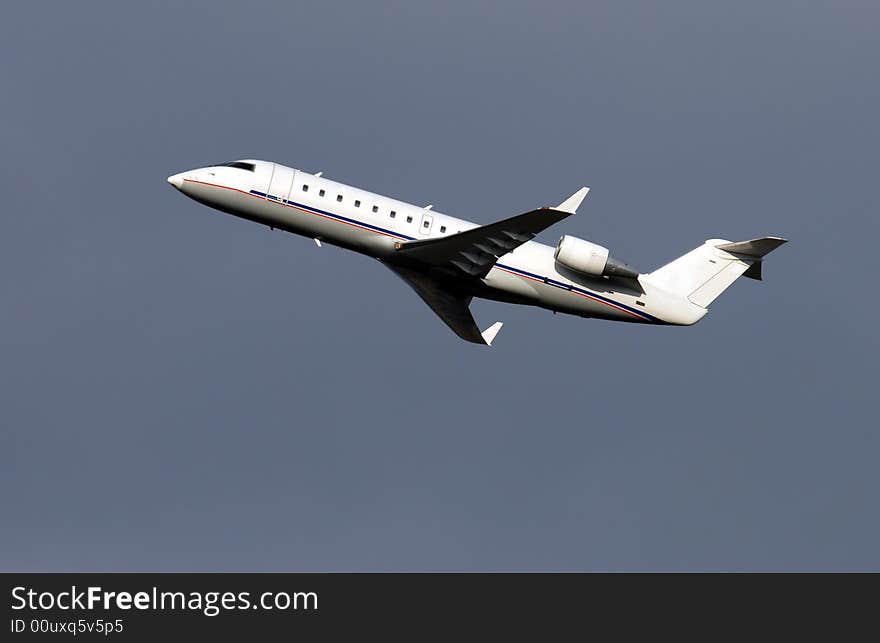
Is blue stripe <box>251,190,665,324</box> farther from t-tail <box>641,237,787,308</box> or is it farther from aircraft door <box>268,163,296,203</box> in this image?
t-tail <box>641,237,787,308</box>

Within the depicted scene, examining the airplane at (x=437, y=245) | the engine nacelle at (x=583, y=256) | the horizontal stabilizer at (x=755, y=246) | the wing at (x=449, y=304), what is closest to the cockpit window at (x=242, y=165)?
the airplane at (x=437, y=245)

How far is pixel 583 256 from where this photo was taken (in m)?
52.4

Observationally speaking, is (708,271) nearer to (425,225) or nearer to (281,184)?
(425,225)

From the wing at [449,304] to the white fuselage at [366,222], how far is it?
153 centimetres

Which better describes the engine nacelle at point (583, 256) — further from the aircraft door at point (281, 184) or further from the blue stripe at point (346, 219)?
the aircraft door at point (281, 184)

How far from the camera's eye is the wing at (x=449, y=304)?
54156 millimetres

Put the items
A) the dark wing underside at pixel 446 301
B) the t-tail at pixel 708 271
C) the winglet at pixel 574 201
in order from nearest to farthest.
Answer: the winglet at pixel 574 201, the dark wing underside at pixel 446 301, the t-tail at pixel 708 271

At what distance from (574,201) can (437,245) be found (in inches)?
207

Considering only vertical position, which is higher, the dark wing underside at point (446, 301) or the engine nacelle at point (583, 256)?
the dark wing underside at point (446, 301)
